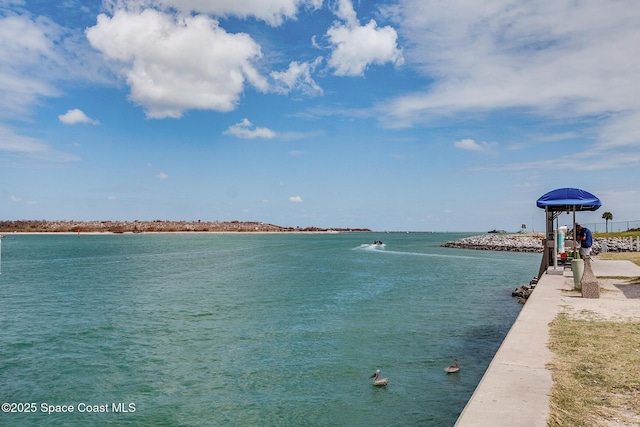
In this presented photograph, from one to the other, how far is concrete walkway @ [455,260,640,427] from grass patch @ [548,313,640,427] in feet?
0.63

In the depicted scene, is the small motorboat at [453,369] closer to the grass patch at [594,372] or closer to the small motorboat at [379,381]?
the small motorboat at [379,381]

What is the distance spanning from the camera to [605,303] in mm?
13539

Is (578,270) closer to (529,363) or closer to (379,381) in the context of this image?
(379,381)

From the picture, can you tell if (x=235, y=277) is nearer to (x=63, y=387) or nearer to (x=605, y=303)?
(x=63, y=387)

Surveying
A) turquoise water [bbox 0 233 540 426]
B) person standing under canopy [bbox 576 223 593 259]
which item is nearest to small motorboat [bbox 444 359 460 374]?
turquoise water [bbox 0 233 540 426]

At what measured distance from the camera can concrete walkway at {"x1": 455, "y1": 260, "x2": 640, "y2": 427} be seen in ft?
19.0

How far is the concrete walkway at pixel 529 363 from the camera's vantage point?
579 cm

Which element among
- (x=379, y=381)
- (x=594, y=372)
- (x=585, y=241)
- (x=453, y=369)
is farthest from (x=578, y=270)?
(x=594, y=372)

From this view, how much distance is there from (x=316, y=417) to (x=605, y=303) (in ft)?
29.7

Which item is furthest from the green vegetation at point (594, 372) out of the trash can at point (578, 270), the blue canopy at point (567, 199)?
the blue canopy at point (567, 199)

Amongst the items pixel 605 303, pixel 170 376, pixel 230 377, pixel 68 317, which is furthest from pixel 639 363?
pixel 68 317

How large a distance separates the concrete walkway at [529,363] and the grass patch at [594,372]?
19cm

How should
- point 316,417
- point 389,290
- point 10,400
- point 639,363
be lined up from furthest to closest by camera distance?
point 389,290, point 10,400, point 316,417, point 639,363

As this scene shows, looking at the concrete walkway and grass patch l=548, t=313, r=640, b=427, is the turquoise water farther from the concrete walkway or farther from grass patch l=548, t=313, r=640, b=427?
grass patch l=548, t=313, r=640, b=427
